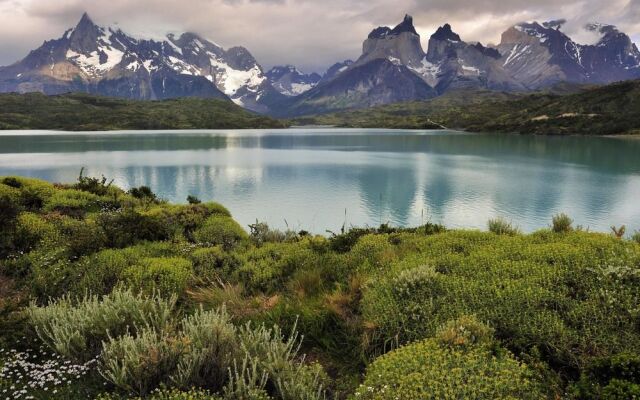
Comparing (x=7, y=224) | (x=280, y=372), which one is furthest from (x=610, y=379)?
(x=7, y=224)

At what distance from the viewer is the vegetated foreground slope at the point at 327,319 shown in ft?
21.1

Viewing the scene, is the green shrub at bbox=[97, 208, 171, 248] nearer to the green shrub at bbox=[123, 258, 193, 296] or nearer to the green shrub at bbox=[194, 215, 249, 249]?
the green shrub at bbox=[194, 215, 249, 249]

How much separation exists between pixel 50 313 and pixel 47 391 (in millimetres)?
2318

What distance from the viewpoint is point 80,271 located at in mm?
11523

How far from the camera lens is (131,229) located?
49.8 feet

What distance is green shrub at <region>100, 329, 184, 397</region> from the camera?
21.4 feet

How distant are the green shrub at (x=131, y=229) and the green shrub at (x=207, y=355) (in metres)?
7.93

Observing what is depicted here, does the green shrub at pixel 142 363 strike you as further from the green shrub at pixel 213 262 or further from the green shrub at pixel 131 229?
the green shrub at pixel 131 229

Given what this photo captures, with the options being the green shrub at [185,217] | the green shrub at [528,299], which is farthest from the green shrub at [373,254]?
the green shrub at [185,217]

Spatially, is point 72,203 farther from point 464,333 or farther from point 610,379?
point 610,379

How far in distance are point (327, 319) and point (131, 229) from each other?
31.1 ft

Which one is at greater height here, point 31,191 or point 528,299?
point 31,191

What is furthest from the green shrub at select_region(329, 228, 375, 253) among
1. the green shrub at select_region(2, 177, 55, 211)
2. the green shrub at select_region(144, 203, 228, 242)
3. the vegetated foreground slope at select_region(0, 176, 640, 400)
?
the green shrub at select_region(2, 177, 55, 211)

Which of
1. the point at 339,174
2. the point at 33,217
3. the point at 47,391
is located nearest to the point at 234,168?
the point at 339,174
